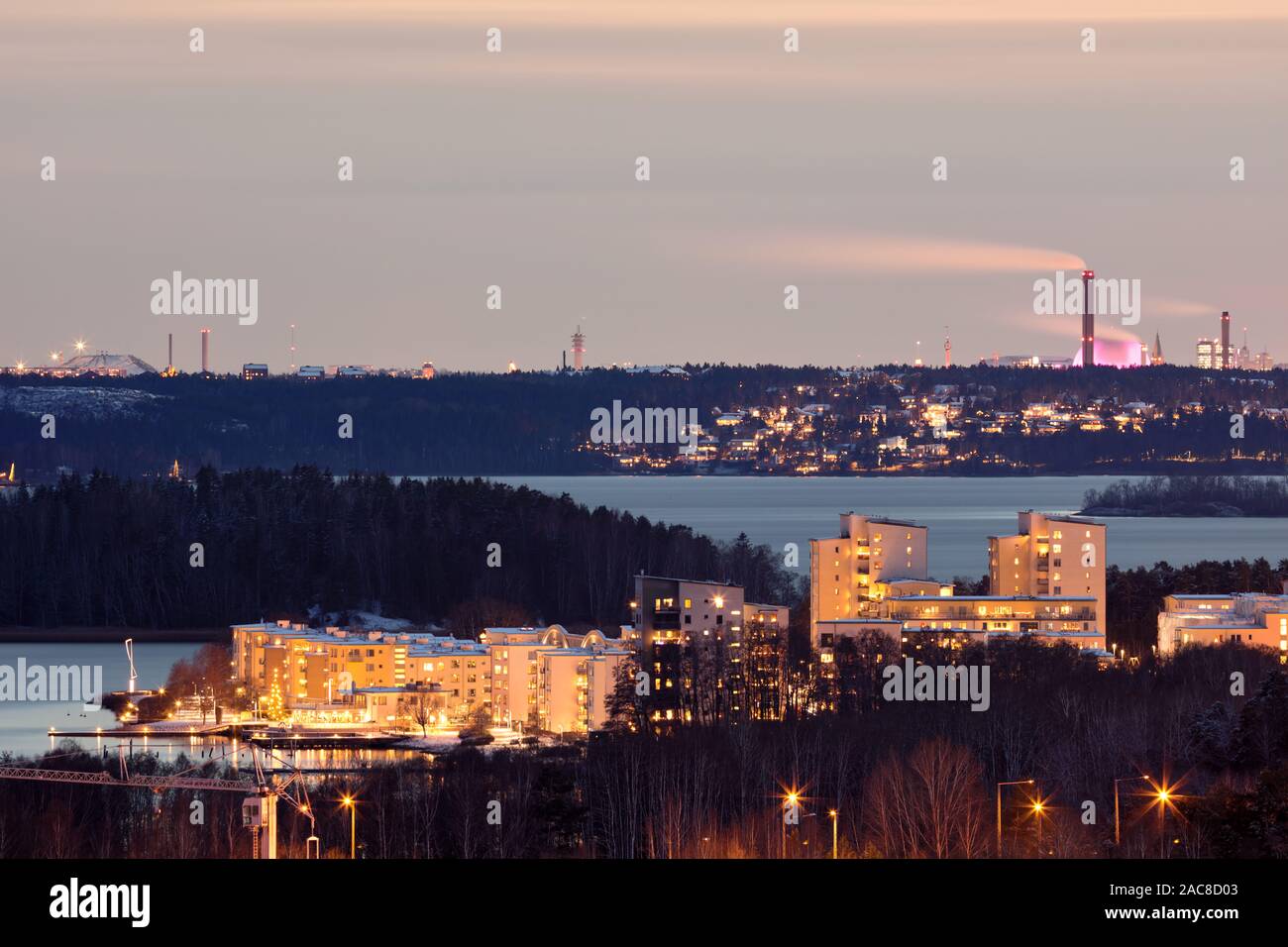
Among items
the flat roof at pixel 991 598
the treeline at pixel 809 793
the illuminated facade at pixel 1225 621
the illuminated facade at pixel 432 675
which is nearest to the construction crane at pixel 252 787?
the treeline at pixel 809 793

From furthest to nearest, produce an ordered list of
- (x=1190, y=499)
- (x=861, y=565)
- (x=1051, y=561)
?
(x=1190, y=499)
(x=861, y=565)
(x=1051, y=561)

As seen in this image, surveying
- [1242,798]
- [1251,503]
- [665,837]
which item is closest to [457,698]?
[665,837]

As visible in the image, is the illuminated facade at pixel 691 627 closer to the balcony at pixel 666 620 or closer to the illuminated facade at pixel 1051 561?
the balcony at pixel 666 620

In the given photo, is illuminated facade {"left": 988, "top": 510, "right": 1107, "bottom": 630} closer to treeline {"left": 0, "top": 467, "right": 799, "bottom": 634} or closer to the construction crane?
treeline {"left": 0, "top": 467, "right": 799, "bottom": 634}

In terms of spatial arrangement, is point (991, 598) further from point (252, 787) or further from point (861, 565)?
point (252, 787)

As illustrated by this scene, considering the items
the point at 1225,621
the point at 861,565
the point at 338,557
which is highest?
the point at 861,565

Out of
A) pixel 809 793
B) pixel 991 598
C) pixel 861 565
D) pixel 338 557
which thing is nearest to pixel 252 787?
pixel 809 793
